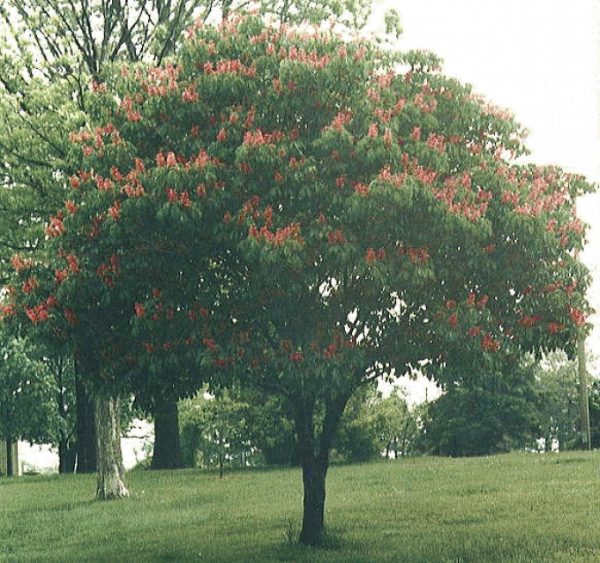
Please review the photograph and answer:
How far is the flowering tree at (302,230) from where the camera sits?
43.0 ft

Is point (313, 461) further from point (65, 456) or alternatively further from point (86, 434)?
point (65, 456)

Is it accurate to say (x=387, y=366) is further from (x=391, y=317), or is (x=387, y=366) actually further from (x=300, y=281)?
(x=300, y=281)

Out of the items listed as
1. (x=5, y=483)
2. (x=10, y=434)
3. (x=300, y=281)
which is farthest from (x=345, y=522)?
(x=10, y=434)

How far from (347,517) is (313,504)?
3572mm

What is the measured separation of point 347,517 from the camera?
19.7 meters

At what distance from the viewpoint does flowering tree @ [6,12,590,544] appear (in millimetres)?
13094

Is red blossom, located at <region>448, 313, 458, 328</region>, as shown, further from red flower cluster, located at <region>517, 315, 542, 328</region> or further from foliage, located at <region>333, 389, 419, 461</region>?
foliage, located at <region>333, 389, 419, 461</region>

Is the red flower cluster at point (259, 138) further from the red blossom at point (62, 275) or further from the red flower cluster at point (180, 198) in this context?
the red blossom at point (62, 275)

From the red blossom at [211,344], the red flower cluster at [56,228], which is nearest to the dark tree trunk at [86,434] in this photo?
the red flower cluster at [56,228]

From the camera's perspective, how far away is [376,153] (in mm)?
12930

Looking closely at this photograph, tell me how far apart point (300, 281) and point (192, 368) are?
7.70 feet

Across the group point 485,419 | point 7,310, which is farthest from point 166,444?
point 7,310

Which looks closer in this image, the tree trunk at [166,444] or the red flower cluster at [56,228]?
the red flower cluster at [56,228]

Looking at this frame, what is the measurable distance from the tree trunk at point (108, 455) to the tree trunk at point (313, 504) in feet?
38.0
